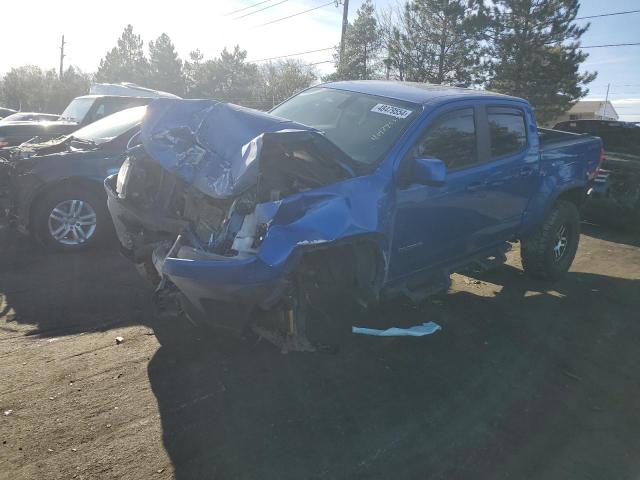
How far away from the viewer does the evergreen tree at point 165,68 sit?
163 feet

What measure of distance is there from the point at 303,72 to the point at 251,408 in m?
43.7

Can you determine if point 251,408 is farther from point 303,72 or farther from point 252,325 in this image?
point 303,72

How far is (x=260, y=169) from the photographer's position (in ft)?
11.0

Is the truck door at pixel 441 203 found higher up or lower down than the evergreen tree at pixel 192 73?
lower down

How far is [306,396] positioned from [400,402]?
637 millimetres

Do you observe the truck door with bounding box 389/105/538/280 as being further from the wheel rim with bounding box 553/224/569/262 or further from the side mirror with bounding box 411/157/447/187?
the wheel rim with bounding box 553/224/569/262

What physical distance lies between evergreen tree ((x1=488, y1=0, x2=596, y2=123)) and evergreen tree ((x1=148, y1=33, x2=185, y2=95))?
33.2 metres

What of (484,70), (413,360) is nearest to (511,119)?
(413,360)

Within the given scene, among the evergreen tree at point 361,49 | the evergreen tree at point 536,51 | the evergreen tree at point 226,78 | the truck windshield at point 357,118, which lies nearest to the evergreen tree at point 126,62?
the evergreen tree at point 226,78

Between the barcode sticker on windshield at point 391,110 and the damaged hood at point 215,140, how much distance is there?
30.1 inches

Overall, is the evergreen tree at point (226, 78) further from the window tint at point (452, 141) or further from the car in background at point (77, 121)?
the window tint at point (452, 141)

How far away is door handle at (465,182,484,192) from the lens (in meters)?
4.37

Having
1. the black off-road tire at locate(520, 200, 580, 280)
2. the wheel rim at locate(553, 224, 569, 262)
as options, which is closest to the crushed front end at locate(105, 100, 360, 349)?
the black off-road tire at locate(520, 200, 580, 280)

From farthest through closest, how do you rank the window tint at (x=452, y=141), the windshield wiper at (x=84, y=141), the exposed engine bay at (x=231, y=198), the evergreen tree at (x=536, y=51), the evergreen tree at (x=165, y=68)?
the evergreen tree at (x=165, y=68) < the evergreen tree at (x=536, y=51) < the windshield wiper at (x=84, y=141) < the window tint at (x=452, y=141) < the exposed engine bay at (x=231, y=198)
